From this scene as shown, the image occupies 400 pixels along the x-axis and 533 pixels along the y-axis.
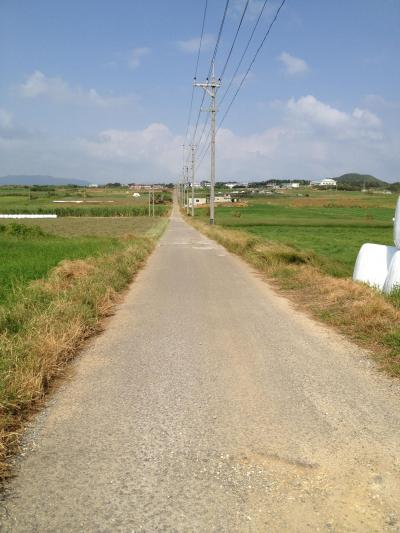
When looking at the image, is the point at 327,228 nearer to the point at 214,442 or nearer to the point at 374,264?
the point at 374,264

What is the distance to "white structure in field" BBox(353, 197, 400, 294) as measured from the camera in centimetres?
955

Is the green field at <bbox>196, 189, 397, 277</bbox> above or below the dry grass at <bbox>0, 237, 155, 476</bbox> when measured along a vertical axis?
below

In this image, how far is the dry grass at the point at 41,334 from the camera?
4184 millimetres

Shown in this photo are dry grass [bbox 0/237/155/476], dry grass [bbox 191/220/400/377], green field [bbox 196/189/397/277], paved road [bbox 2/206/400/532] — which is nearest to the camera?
paved road [bbox 2/206/400/532]

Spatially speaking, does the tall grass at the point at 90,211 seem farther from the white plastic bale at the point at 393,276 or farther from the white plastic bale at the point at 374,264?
the white plastic bale at the point at 393,276

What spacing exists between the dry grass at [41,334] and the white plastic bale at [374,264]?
5.56m

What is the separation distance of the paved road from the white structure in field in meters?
3.42

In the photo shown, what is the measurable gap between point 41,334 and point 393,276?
669cm

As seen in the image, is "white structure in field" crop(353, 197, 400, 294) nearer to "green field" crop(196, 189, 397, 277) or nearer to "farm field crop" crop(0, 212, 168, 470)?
"green field" crop(196, 189, 397, 277)

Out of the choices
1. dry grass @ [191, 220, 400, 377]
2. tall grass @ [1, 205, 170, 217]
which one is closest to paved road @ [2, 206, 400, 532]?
dry grass @ [191, 220, 400, 377]

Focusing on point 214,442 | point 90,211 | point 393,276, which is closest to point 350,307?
point 393,276

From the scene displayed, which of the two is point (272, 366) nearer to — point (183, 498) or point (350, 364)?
point (350, 364)

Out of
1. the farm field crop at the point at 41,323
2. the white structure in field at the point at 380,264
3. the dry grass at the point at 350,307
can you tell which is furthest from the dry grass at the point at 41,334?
the white structure in field at the point at 380,264

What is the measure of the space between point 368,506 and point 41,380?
320 centimetres
